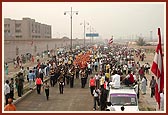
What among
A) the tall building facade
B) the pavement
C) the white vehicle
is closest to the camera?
the white vehicle

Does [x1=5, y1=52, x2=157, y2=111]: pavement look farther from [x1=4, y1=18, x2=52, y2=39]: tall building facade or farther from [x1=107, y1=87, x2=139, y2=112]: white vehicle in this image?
[x1=4, y1=18, x2=52, y2=39]: tall building facade

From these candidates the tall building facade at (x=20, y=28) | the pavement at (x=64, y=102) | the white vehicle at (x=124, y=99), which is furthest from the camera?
the tall building facade at (x=20, y=28)

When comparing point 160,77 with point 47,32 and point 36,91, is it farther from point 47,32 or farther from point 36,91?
point 47,32

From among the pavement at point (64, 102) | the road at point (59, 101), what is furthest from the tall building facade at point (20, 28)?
the pavement at point (64, 102)

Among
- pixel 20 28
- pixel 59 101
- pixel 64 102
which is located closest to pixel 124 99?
pixel 64 102

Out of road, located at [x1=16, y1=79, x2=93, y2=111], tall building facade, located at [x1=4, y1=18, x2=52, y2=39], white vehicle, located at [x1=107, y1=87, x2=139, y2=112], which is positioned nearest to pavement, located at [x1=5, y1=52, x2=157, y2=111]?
road, located at [x1=16, y1=79, x2=93, y2=111]

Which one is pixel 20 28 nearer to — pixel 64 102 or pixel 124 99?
pixel 64 102

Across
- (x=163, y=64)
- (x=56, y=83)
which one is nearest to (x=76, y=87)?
(x=56, y=83)

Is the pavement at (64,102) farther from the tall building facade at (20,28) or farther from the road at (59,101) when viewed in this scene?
the tall building facade at (20,28)

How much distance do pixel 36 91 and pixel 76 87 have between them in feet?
10.4

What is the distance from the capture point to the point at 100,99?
592 inches

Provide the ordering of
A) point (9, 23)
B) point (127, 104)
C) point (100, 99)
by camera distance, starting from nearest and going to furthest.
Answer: point (127, 104)
point (100, 99)
point (9, 23)

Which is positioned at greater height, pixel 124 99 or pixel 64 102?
pixel 124 99

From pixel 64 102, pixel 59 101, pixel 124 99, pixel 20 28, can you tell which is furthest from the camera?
pixel 20 28
